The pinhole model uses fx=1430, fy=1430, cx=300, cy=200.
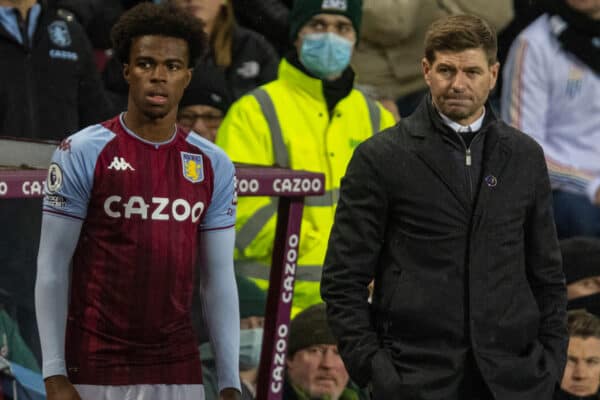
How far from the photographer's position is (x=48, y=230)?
407 cm

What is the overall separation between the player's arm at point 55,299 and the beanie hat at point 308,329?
1.76 m

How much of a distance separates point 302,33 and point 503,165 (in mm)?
2597

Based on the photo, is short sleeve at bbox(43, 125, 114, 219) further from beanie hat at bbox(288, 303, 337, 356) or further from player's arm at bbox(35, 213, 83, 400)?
beanie hat at bbox(288, 303, 337, 356)

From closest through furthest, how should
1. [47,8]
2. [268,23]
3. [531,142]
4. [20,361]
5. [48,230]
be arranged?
[48,230] < [531,142] < [20,361] < [47,8] < [268,23]

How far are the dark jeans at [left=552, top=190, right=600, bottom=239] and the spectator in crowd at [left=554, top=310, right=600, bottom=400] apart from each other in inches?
34.6

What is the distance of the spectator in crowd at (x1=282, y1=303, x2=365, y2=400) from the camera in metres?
5.71

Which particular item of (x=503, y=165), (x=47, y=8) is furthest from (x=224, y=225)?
(x=47, y=8)

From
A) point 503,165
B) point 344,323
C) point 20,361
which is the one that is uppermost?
point 503,165

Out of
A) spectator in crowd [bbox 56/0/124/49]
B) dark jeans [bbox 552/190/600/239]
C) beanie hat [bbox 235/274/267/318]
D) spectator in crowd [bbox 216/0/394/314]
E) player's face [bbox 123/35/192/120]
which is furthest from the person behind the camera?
dark jeans [bbox 552/190/600/239]

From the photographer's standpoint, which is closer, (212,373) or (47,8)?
(212,373)

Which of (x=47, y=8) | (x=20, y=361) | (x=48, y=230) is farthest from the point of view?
(x=47, y=8)

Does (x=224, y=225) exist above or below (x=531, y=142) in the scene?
below

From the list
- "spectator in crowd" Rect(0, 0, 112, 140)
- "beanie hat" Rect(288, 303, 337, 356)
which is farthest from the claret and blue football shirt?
"spectator in crowd" Rect(0, 0, 112, 140)

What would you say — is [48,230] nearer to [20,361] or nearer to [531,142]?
[20,361]
